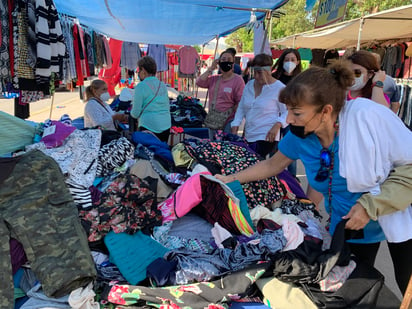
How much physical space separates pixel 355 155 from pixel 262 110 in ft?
7.06

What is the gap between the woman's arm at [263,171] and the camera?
76.8 inches

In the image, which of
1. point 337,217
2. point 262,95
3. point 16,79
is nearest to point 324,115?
point 337,217

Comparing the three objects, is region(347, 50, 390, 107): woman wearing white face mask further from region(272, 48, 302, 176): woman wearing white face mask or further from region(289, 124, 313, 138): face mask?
region(289, 124, 313, 138): face mask

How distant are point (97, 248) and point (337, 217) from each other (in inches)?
51.5

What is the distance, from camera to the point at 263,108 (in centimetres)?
345

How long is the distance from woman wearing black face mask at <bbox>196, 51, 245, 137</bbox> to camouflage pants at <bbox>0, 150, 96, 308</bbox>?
2.79 meters

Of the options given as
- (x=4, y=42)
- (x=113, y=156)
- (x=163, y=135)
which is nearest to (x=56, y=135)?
(x=113, y=156)

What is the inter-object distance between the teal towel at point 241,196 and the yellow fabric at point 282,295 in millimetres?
467

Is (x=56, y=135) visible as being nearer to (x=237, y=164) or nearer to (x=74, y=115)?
(x=237, y=164)

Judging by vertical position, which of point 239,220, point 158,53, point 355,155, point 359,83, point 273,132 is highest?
point 158,53

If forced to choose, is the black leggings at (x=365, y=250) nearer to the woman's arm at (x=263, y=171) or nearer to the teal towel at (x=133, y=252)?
the woman's arm at (x=263, y=171)

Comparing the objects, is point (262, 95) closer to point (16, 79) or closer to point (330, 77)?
point (330, 77)

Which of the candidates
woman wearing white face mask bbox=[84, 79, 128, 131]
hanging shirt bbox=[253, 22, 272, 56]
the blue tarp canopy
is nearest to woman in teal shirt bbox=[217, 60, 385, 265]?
the blue tarp canopy

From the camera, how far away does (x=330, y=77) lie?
1465mm
